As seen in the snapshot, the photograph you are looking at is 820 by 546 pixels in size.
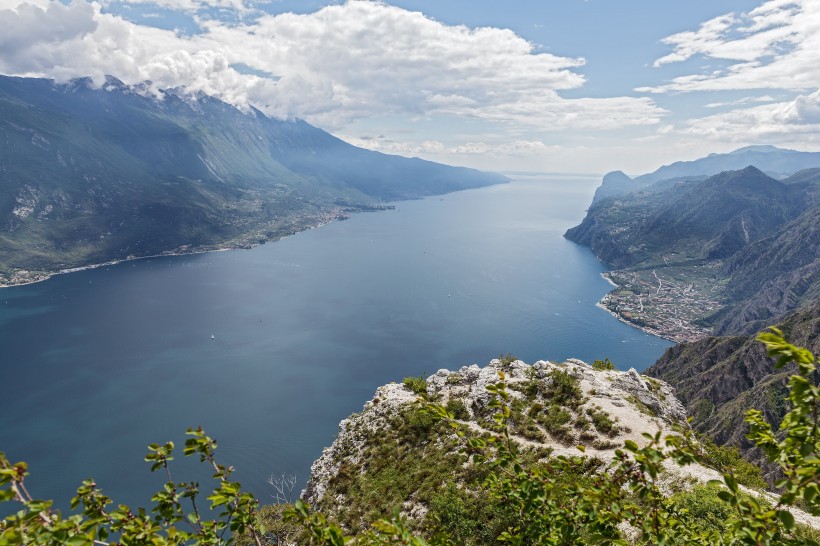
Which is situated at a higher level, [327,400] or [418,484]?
[418,484]

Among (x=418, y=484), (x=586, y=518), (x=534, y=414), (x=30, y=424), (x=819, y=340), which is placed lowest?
(x=30, y=424)

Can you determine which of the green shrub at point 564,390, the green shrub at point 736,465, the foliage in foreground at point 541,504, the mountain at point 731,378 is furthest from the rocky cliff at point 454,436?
the mountain at point 731,378

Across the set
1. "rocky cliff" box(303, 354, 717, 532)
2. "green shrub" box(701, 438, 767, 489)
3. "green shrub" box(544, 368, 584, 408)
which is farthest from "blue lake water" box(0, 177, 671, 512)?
"green shrub" box(701, 438, 767, 489)

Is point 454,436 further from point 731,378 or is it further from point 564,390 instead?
point 731,378

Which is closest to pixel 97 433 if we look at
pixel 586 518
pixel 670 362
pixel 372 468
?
pixel 372 468

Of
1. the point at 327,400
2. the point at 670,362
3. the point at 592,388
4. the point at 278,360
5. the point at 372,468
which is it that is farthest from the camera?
the point at 278,360

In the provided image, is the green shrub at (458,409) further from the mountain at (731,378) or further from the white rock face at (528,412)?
the mountain at (731,378)

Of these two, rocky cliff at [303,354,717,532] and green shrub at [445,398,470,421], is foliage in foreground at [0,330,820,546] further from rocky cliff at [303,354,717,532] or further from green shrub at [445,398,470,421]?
green shrub at [445,398,470,421]

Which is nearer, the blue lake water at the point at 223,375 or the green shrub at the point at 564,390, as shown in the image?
the green shrub at the point at 564,390

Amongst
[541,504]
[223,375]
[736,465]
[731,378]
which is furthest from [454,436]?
[223,375]

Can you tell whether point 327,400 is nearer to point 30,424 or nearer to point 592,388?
point 30,424
